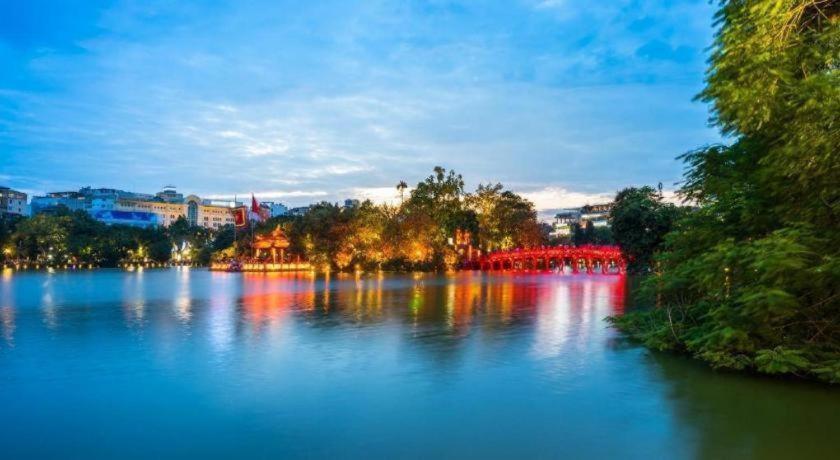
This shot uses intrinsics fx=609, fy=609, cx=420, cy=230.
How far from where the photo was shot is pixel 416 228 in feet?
199

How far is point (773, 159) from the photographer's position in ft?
33.8

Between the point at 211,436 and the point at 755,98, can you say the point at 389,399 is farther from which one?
the point at 755,98

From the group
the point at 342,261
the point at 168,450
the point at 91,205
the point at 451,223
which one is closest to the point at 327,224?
the point at 342,261

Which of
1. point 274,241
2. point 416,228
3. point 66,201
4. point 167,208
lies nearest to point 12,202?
point 66,201

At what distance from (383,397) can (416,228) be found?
51278 mm

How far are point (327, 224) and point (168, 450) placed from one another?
58671mm

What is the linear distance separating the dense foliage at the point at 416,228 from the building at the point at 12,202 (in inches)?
3713

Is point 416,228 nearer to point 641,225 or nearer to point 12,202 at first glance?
point 641,225

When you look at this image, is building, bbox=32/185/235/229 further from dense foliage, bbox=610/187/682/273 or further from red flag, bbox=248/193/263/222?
dense foliage, bbox=610/187/682/273

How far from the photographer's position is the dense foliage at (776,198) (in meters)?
9.08

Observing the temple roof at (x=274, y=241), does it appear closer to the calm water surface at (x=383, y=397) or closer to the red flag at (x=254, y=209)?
the red flag at (x=254, y=209)

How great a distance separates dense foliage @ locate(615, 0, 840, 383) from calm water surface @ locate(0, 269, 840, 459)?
2.62ft

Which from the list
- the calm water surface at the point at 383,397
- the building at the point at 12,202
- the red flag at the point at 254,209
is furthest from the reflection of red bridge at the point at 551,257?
the building at the point at 12,202

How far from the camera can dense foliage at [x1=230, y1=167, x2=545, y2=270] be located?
200 ft
